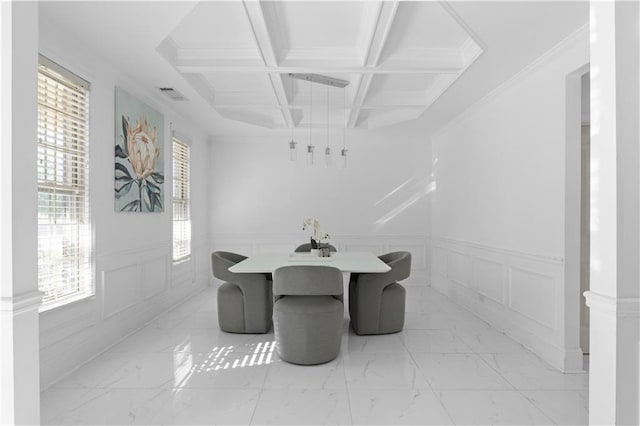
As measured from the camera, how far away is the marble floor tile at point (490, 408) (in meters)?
2.32

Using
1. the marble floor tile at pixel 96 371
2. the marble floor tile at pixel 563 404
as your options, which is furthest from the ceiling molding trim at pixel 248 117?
the marble floor tile at pixel 563 404

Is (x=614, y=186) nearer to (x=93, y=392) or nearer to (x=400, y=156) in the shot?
(x=93, y=392)

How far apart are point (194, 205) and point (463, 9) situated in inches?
181

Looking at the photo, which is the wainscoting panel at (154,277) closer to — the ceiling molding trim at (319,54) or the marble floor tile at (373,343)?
the marble floor tile at (373,343)

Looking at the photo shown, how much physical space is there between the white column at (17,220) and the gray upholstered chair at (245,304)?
7.67 feet

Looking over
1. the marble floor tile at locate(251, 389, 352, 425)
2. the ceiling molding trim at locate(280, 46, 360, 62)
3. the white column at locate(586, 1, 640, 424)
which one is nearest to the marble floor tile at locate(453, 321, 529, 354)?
the marble floor tile at locate(251, 389, 352, 425)

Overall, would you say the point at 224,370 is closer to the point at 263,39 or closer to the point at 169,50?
the point at 263,39

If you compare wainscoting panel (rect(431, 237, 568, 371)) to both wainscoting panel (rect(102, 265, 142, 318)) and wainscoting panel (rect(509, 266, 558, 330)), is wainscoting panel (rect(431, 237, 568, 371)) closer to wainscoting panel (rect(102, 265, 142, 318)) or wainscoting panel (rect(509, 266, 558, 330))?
wainscoting panel (rect(509, 266, 558, 330))

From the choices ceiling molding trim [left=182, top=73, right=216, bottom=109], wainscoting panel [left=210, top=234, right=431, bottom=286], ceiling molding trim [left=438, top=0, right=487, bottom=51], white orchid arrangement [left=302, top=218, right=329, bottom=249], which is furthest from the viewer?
wainscoting panel [left=210, top=234, right=431, bottom=286]

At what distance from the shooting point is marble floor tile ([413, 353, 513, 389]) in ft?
9.18

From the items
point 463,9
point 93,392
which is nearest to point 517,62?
point 463,9

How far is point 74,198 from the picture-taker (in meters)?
3.12

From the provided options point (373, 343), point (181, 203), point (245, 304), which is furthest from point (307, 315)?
point (181, 203)

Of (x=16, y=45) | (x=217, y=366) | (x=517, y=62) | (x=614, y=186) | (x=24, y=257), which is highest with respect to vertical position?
(x=517, y=62)
